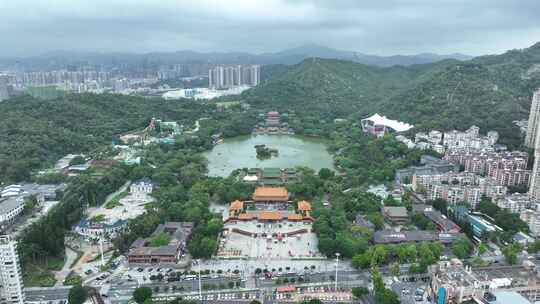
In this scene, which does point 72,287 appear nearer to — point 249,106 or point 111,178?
point 111,178

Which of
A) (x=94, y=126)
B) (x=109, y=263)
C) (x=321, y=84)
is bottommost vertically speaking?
(x=109, y=263)

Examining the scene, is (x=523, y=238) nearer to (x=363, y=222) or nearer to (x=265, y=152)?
(x=363, y=222)

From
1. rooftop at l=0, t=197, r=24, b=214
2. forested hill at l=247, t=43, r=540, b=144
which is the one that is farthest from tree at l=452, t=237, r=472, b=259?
rooftop at l=0, t=197, r=24, b=214

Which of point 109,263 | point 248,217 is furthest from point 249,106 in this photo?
point 109,263

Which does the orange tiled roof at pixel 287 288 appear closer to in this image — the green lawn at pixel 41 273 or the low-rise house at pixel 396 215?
the low-rise house at pixel 396 215

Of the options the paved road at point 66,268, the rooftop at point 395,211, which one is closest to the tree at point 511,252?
the rooftop at point 395,211

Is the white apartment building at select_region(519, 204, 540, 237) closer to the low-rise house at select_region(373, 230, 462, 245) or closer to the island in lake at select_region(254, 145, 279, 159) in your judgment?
the low-rise house at select_region(373, 230, 462, 245)
